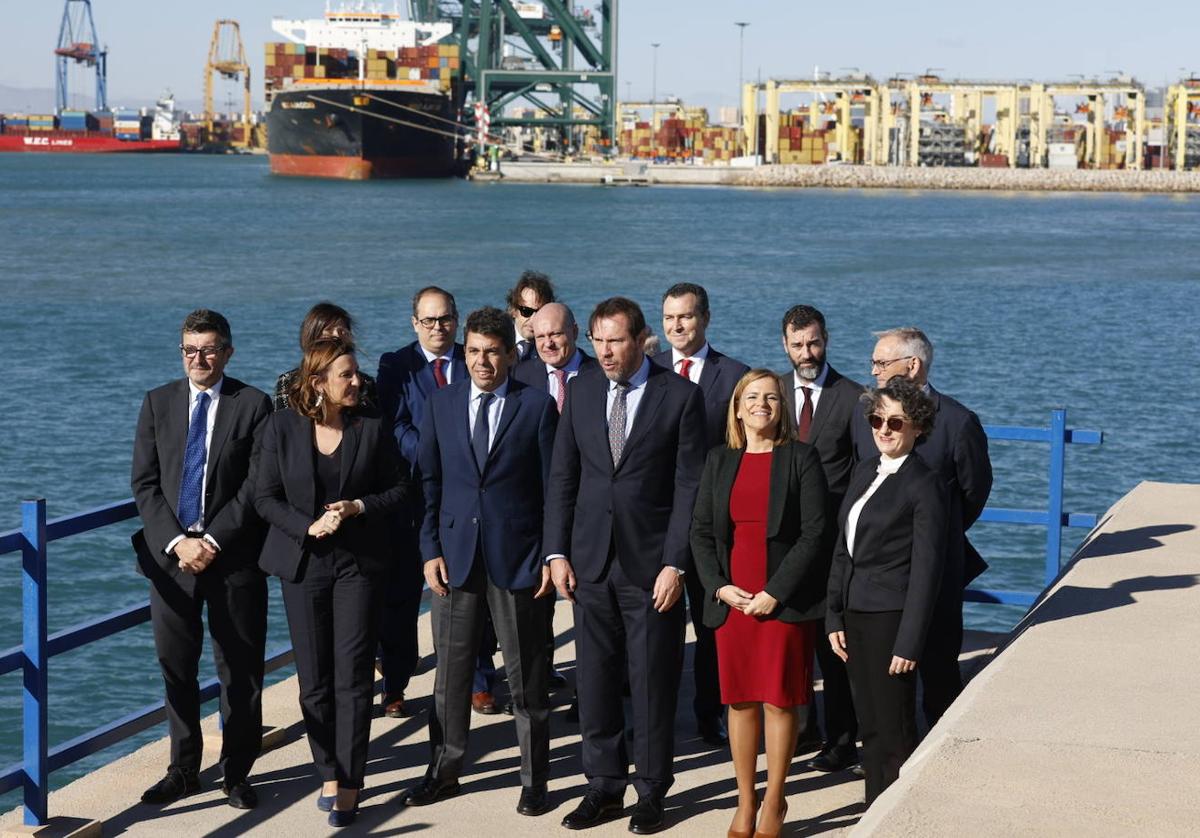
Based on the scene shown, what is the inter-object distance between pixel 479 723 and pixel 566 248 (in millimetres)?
52487

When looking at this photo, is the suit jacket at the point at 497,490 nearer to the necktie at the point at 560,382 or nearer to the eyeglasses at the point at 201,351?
the necktie at the point at 560,382

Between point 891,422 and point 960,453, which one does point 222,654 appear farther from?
point 960,453

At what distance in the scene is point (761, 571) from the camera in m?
4.68

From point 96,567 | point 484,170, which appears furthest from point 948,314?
point 484,170

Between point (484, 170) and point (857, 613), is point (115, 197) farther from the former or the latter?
point (857, 613)

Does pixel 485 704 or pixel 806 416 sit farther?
pixel 485 704

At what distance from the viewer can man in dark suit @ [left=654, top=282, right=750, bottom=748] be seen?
218 inches

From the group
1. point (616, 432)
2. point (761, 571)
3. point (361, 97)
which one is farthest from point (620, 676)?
point (361, 97)

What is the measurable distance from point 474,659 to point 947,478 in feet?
5.51

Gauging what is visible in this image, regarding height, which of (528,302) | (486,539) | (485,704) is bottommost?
(485,704)

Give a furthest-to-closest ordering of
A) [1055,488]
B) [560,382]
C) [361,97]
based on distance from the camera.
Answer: [361,97], [1055,488], [560,382]

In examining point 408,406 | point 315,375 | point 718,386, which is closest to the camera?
point 315,375

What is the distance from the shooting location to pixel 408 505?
221 inches

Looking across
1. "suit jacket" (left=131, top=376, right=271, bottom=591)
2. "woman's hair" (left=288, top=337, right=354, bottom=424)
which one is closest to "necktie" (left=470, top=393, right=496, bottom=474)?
"woman's hair" (left=288, top=337, right=354, bottom=424)
